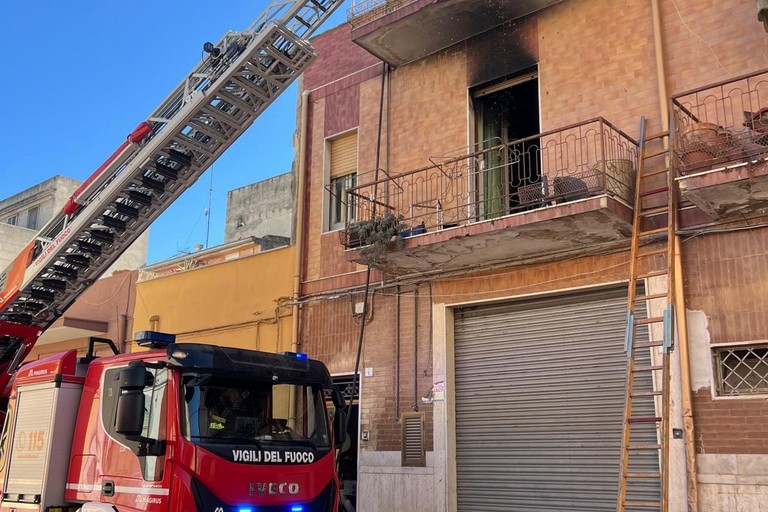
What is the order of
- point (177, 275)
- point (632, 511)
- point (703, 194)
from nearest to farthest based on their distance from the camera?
point (703, 194), point (632, 511), point (177, 275)

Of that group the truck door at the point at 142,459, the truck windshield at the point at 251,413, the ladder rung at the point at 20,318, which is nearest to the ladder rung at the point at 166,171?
the ladder rung at the point at 20,318

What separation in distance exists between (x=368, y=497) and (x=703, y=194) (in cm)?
646

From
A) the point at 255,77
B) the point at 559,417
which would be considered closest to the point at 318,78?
the point at 255,77

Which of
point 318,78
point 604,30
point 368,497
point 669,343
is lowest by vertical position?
point 368,497

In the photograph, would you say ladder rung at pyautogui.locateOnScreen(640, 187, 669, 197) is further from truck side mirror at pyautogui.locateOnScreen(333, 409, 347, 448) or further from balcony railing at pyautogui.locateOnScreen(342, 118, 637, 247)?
truck side mirror at pyautogui.locateOnScreen(333, 409, 347, 448)

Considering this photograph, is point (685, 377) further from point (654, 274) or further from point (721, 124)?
point (721, 124)

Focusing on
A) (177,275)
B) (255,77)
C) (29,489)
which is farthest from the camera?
(177,275)

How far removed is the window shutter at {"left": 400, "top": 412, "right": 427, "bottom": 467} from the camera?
10812 millimetres

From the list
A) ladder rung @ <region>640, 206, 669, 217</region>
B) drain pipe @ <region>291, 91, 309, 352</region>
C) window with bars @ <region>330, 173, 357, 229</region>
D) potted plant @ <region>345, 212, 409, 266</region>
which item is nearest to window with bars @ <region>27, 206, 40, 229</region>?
drain pipe @ <region>291, 91, 309, 352</region>

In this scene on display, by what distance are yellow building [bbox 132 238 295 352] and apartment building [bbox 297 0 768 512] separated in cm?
60

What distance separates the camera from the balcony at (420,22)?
36.8 feet

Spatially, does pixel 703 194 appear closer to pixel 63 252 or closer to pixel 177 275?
pixel 63 252

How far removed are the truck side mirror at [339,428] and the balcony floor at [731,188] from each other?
4442mm

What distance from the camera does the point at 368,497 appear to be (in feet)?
36.8
